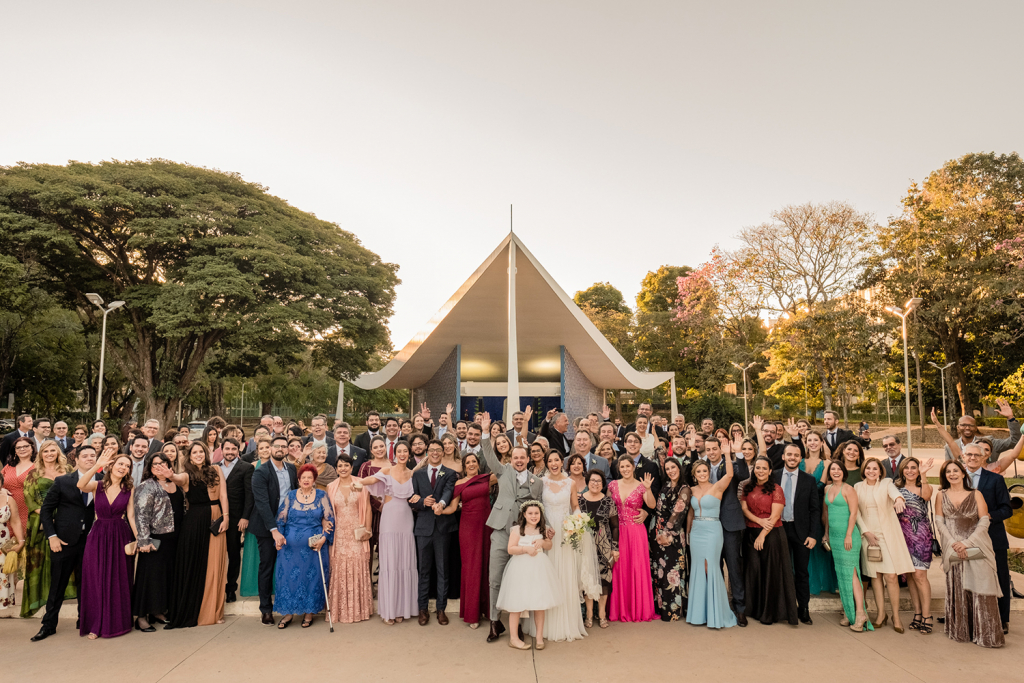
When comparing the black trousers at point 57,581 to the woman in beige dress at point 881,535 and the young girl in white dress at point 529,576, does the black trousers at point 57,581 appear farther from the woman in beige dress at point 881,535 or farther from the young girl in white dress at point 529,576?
the woman in beige dress at point 881,535

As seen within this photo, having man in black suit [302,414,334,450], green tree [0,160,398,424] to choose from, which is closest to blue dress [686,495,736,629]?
man in black suit [302,414,334,450]

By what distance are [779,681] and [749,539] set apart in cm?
141

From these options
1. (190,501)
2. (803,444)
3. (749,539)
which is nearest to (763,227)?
(803,444)

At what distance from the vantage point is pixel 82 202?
1927 centimetres

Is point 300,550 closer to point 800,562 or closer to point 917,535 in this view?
point 800,562

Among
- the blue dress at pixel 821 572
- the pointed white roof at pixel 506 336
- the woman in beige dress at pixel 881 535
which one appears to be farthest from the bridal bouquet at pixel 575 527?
the pointed white roof at pixel 506 336

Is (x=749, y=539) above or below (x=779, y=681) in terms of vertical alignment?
above

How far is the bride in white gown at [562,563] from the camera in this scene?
5.12m

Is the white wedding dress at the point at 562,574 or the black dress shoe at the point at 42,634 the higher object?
the white wedding dress at the point at 562,574

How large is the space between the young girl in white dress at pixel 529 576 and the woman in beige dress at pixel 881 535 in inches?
111

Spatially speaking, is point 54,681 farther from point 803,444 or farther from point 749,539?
point 803,444

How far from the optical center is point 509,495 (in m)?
5.26

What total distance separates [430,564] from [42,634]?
3200mm

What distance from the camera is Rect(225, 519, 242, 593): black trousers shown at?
233 inches
